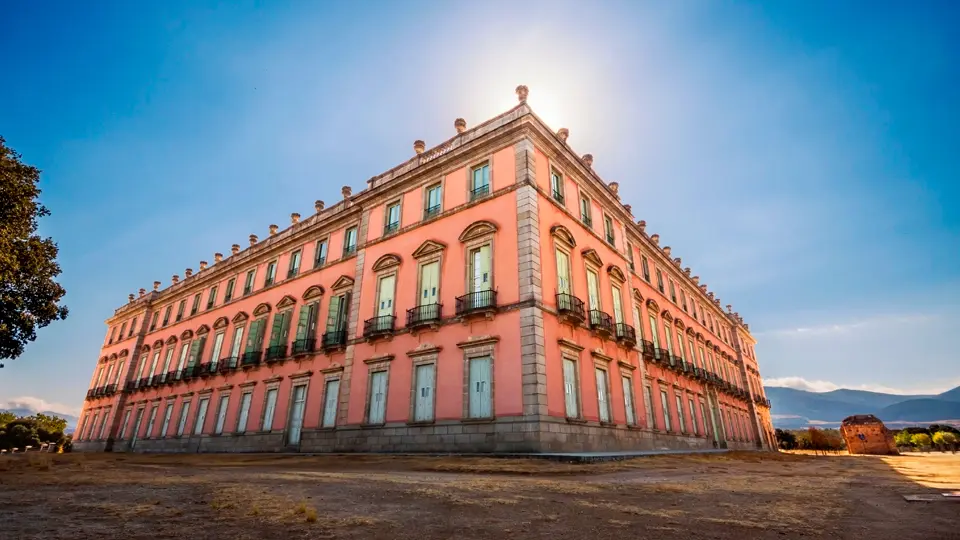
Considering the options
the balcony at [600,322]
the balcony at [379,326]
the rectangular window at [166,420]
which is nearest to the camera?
the balcony at [600,322]

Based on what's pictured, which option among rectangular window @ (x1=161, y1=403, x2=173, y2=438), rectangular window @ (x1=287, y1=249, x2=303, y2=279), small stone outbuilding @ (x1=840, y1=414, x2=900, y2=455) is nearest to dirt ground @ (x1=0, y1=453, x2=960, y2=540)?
rectangular window @ (x1=287, y1=249, x2=303, y2=279)

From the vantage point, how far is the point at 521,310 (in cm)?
1438

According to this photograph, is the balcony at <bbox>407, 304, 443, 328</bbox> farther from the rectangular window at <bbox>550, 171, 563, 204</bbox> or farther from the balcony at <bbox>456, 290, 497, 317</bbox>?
the rectangular window at <bbox>550, 171, 563, 204</bbox>

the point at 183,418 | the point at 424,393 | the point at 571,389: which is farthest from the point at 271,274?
the point at 571,389

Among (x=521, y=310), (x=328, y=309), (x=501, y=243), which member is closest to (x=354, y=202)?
(x=328, y=309)

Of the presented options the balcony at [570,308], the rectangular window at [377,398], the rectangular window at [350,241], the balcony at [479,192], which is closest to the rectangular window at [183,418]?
the rectangular window at [350,241]

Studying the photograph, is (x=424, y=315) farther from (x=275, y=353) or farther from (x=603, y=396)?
(x=275, y=353)

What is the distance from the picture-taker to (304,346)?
21016 mm

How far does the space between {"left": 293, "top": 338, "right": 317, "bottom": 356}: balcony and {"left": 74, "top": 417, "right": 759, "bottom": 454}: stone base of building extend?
11.8 feet

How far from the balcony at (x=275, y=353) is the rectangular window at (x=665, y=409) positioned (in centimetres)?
1871

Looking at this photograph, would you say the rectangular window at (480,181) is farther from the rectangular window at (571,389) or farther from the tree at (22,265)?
the tree at (22,265)

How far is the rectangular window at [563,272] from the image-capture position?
16.3 m

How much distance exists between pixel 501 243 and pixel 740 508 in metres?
11.8

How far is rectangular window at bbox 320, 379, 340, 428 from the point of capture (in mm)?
18672
